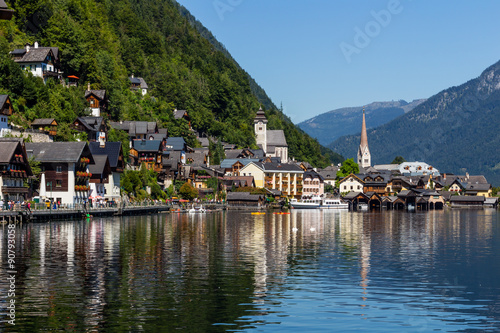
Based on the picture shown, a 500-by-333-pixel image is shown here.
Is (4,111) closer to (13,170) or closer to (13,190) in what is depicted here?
(13,170)

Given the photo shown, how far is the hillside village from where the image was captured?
92.4 meters

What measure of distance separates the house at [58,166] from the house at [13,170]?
374 inches

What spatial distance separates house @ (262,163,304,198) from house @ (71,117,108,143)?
69.7 m

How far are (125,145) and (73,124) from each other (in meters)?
13.1

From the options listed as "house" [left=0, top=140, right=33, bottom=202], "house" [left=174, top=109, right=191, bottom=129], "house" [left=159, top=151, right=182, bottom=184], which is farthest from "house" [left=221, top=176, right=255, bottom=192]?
"house" [left=0, top=140, right=33, bottom=202]

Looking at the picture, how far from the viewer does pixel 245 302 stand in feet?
96.8

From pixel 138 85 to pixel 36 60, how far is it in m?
62.2

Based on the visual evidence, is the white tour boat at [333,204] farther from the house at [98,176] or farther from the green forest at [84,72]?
the house at [98,176]

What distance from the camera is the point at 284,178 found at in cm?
19038

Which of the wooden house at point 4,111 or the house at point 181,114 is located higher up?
the house at point 181,114

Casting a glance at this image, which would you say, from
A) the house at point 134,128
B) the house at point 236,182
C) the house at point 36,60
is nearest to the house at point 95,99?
the house at point 134,128

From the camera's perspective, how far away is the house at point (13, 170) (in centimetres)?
7794

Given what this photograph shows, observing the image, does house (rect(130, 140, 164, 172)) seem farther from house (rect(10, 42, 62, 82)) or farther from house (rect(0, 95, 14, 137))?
house (rect(0, 95, 14, 137))

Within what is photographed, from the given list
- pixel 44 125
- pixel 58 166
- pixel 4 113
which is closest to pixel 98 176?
pixel 44 125
